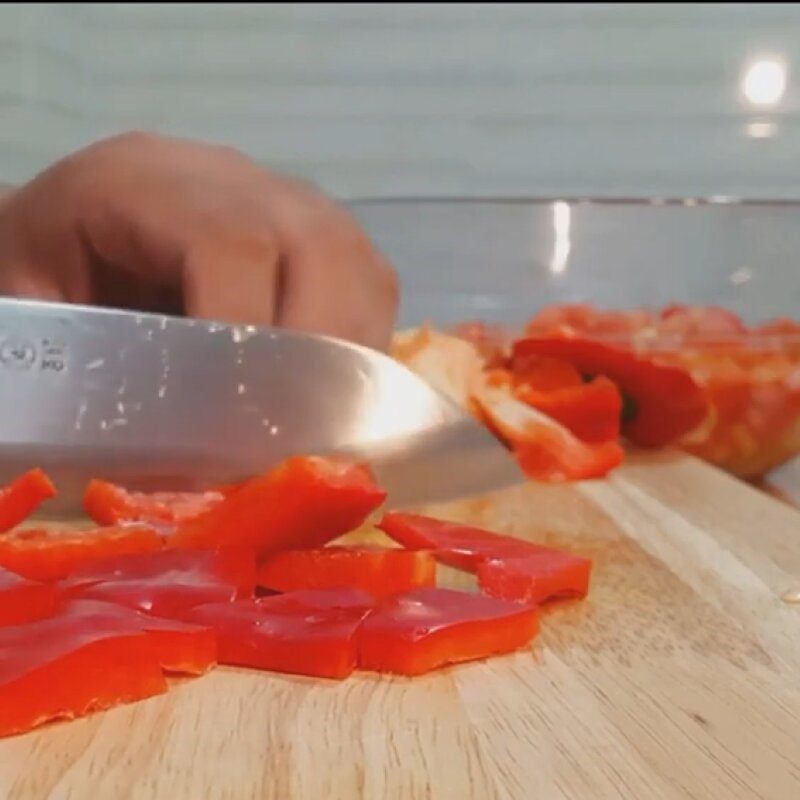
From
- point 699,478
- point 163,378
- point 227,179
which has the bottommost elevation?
point 699,478

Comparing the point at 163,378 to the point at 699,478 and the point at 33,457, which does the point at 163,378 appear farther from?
the point at 699,478

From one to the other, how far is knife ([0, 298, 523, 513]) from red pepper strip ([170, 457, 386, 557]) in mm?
252

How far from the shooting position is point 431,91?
2252 mm

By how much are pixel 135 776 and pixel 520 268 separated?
1172mm

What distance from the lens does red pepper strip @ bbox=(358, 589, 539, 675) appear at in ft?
2.08

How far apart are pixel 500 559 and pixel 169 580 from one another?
0.22 meters

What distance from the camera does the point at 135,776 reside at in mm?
502

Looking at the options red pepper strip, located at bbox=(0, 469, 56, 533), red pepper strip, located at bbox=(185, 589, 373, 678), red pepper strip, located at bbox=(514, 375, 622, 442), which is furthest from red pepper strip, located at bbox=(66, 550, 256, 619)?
red pepper strip, located at bbox=(514, 375, 622, 442)

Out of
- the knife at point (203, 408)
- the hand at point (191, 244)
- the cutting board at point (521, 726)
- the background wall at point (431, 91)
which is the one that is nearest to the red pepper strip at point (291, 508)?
the cutting board at point (521, 726)

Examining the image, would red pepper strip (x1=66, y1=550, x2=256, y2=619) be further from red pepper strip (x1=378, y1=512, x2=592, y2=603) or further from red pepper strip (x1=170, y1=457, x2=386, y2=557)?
red pepper strip (x1=378, y1=512, x2=592, y2=603)

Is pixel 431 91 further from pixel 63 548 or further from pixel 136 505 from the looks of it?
pixel 63 548

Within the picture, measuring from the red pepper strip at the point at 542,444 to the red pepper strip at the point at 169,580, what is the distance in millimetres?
552

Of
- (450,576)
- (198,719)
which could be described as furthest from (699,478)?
(198,719)

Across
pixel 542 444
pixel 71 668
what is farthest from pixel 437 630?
pixel 542 444
